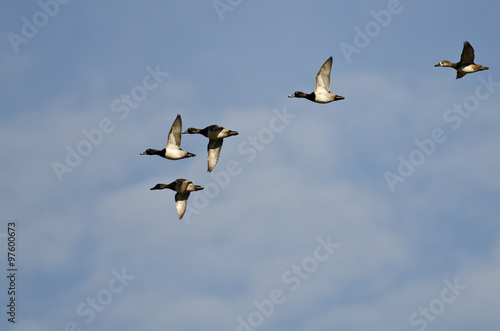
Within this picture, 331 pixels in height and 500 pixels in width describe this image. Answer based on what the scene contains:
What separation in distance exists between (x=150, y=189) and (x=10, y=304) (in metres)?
10.4

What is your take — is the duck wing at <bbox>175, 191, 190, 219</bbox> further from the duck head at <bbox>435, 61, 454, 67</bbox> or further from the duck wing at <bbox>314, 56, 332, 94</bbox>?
the duck head at <bbox>435, 61, 454, 67</bbox>

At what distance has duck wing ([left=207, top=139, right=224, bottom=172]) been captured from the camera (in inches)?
3440

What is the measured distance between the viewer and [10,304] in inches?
3415

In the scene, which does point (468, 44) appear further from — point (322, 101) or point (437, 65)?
point (322, 101)

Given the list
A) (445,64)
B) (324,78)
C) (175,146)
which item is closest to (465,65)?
(445,64)

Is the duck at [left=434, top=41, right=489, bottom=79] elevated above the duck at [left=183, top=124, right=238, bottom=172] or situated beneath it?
elevated above

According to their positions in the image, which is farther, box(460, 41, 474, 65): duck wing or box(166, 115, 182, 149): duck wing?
box(166, 115, 182, 149): duck wing

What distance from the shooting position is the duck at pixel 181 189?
288ft

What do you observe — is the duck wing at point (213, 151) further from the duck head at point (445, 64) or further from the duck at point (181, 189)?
the duck head at point (445, 64)

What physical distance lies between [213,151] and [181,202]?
3563 millimetres

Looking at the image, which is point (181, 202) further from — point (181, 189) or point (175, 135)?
point (175, 135)

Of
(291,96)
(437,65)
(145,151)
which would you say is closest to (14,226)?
(145,151)

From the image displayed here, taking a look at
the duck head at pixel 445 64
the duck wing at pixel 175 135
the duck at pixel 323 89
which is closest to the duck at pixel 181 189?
the duck wing at pixel 175 135

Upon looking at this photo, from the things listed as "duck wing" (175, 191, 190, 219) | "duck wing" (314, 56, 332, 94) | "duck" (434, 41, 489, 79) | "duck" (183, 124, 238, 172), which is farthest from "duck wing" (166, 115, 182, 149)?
"duck" (434, 41, 489, 79)
